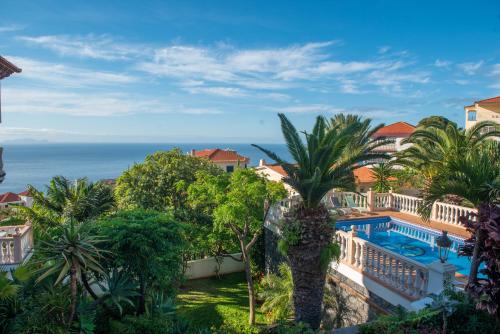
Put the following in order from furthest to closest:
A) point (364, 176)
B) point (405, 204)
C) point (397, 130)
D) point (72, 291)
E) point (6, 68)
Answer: point (397, 130), point (364, 176), point (405, 204), point (6, 68), point (72, 291)

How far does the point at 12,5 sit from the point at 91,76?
9.09 metres

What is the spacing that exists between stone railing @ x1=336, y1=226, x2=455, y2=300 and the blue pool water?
342 cm

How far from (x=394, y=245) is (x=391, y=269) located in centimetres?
543

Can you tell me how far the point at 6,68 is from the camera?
36.9 feet

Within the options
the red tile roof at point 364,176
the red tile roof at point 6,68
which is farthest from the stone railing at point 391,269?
the red tile roof at point 364,176

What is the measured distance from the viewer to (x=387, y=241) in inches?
539

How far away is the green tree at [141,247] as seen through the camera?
24.7 feet

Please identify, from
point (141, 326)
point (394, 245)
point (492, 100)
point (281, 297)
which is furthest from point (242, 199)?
point (492, 100)

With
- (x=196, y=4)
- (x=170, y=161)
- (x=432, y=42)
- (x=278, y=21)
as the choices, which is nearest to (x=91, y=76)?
(x=170, y=161)

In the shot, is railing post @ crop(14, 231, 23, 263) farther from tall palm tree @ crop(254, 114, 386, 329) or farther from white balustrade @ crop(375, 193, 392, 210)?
white balustrade @ crop(375, 193, 392, 210)

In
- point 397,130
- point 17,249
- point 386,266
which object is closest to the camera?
point 386,266

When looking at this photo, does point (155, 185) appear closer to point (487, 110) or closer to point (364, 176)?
point (364, 176)

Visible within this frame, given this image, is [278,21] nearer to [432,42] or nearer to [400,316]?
[432,42]

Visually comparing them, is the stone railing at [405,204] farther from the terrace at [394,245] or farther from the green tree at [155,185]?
the green tree at [155,185]
